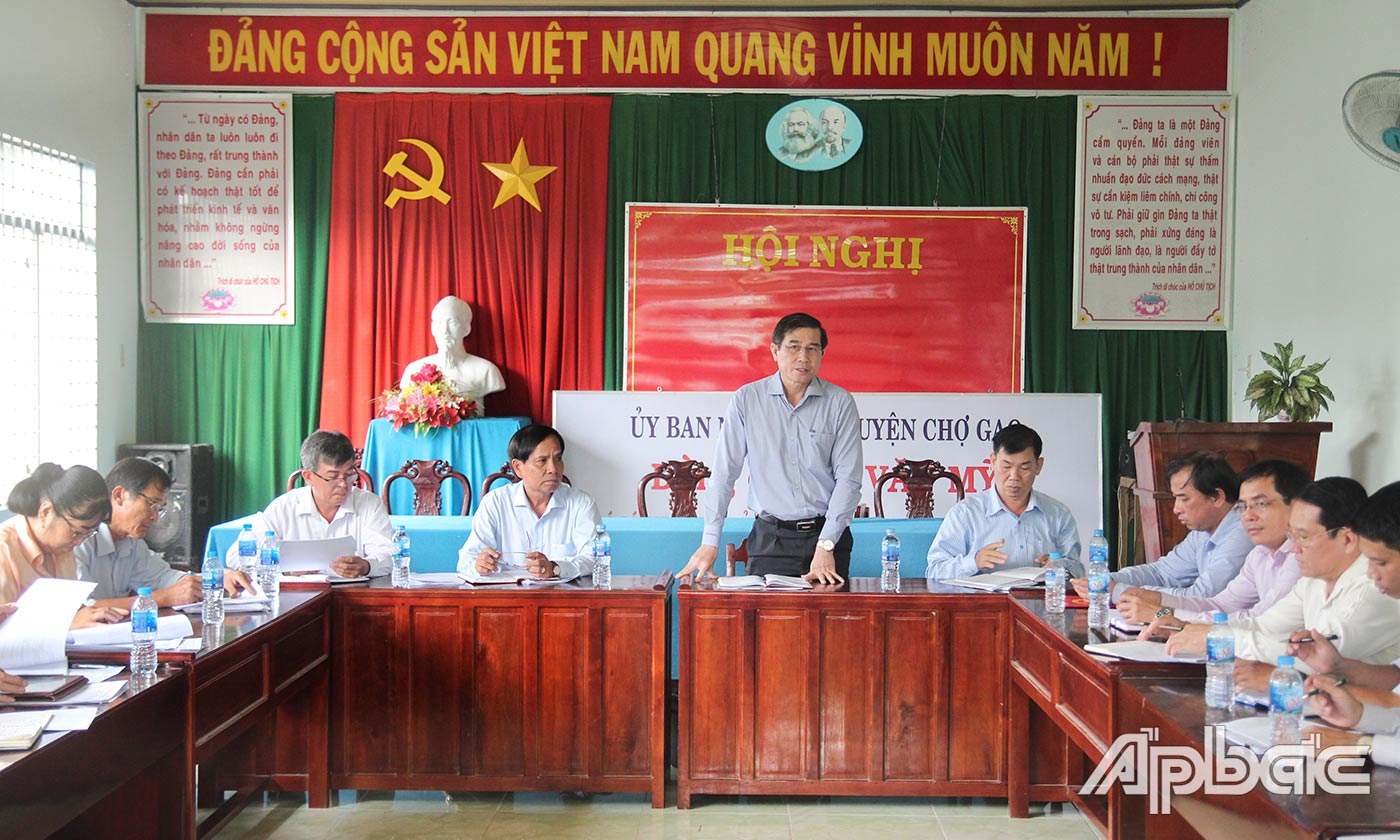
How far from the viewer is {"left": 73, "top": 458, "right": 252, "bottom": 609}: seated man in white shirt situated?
319 cm

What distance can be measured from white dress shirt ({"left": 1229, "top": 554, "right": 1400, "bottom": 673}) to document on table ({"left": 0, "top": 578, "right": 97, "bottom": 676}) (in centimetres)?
260

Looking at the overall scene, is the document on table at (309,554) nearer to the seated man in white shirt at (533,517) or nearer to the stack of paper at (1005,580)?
the seated man in white shirt at (533,517)

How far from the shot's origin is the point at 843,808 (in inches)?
143

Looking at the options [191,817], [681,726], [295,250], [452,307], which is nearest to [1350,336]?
[681,726]

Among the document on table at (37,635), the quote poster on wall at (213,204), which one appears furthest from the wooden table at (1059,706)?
the quote poster on wall at (213,204)

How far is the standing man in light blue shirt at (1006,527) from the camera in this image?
3.81 m

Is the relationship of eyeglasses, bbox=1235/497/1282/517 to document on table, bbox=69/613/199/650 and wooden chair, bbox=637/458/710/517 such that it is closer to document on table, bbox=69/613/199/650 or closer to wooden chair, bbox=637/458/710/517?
document on table, bbox=69/613/199/650

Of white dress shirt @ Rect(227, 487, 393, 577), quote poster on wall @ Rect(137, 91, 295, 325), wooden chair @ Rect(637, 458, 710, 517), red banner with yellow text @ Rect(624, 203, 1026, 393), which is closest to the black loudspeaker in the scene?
quote poster on wall @ Rect(137, 91, 295, 325)

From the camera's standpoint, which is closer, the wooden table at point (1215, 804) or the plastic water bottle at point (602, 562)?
the wooden table at point (1215, 804)

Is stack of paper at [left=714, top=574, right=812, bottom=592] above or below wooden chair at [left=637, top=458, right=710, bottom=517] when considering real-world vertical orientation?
below

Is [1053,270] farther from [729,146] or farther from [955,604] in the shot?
[955,604]

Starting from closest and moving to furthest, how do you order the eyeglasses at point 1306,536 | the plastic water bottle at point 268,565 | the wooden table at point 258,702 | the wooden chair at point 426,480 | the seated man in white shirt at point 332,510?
the eyeglasses at point 1306,536
the wooden table at point 258,702
the plastic water bottle at point 268,565
the seated man in white shirt at point 332,510
the wooden chair at point 426,480

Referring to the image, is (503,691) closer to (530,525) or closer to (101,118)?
(530,525)

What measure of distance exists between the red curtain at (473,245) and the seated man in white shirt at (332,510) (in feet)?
10.5
